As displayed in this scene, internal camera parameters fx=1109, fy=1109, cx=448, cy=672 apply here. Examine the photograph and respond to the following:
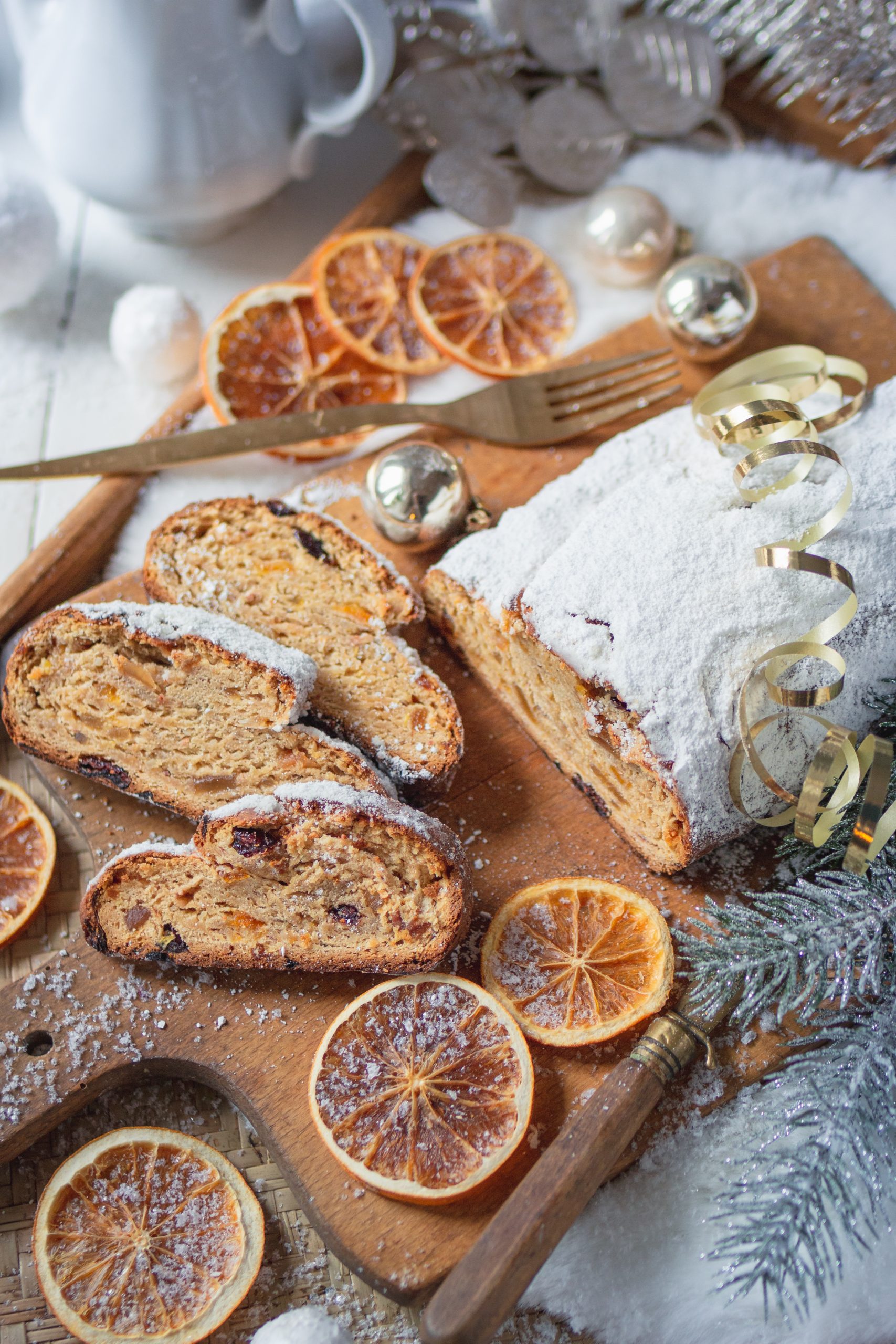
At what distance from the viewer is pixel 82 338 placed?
3.56m

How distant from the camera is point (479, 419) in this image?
315 cm

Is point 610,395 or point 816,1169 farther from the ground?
point 610,395

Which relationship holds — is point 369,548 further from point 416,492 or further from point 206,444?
point 206,444

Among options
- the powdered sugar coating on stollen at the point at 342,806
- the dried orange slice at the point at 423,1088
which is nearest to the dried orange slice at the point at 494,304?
the powdered sugar coating on stollen at the point at 342,806

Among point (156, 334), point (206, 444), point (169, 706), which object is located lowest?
point (169, 706)

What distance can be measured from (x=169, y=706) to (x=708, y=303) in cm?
186

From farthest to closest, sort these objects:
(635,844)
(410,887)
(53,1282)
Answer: (635,844) → (410,887) → (53,1282)

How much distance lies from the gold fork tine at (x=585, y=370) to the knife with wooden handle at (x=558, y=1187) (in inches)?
69.4

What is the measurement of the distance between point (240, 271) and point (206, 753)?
6.11 ft

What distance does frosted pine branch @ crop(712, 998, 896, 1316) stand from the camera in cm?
204

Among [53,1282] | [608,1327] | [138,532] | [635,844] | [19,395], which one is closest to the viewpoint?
[53,1282]

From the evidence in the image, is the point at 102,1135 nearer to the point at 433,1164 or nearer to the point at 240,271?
the point at 433,1164

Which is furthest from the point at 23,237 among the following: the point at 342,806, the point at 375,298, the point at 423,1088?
the point at 423,1088

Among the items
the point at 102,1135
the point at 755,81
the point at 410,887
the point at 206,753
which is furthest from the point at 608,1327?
the point at 755,81
